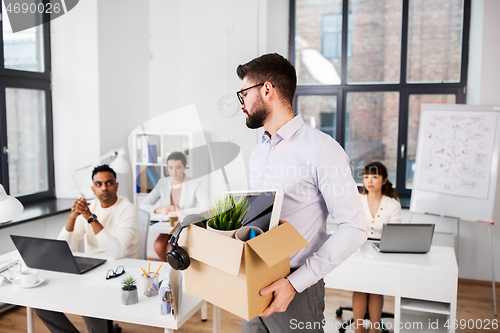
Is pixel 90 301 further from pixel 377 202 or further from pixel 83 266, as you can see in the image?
pixel 377 202

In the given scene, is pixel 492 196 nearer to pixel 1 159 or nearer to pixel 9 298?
pixel 9 298

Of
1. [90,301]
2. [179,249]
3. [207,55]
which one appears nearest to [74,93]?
[207,55]

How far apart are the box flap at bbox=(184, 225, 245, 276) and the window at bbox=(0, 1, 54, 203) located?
3157mm

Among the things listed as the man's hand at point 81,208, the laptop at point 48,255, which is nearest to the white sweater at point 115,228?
the man's hand at point 81,208

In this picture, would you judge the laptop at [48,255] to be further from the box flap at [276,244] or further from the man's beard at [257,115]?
the box flap at [276,244]

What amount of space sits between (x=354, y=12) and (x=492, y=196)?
2.38 m

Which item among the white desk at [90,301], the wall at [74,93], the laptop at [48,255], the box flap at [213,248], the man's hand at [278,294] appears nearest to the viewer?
the box flap at [213,248]

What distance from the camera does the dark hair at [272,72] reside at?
126cm

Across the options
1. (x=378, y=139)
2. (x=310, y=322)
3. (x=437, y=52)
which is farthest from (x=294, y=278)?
(x=437, y=52)

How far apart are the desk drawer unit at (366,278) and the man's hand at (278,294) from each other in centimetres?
152

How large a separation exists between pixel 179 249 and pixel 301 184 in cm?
43

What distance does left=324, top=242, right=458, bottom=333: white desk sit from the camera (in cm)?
236

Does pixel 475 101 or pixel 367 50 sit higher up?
pixel 367 50

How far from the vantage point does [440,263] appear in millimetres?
2422
